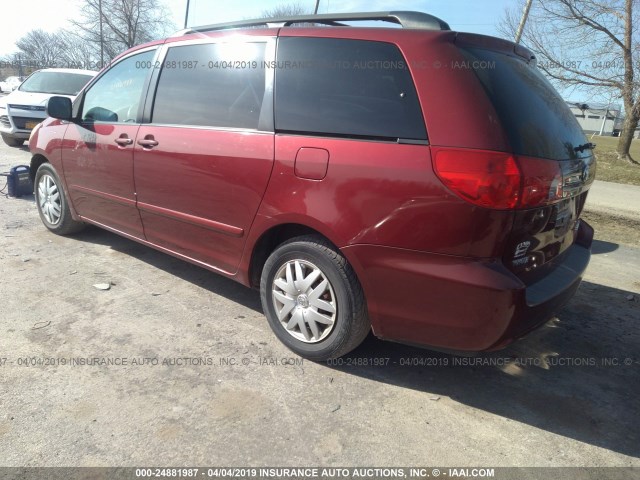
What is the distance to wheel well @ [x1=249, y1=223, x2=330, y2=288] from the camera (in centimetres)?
287

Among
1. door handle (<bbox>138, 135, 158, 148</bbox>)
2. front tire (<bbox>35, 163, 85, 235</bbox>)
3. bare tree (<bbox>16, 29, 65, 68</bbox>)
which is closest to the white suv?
front tire (<bbox>35, 163, 85, 235</bbox>)

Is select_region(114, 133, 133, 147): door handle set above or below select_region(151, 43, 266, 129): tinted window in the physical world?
below

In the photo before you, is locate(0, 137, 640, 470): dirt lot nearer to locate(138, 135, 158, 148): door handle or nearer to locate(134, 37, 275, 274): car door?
locate(134, 37, 275, 274): car door

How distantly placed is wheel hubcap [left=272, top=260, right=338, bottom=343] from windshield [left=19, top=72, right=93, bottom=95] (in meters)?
9.77

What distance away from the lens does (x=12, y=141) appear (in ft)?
35.5

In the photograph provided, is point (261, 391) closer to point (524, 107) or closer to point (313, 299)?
point (313, 299)

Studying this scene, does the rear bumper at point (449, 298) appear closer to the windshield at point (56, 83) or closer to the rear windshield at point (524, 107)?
the rear windshield at point (524, 107)

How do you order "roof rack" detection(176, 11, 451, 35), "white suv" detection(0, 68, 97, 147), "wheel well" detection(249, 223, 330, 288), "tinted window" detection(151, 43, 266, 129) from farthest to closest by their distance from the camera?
"white suv" detection(0, 68, 97, 147) → "tinted window" detection(151, 43, 266, 129) → "wheel well" detection(249, 223, 330, 288) → "roof rack" detection(176, 11, 451, 35)

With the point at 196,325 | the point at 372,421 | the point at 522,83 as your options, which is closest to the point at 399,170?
the point at 522,83

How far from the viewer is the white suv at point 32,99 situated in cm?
995

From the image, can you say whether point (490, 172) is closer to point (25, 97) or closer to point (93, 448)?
point (93, 448)

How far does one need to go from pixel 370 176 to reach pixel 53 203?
12.4 feet

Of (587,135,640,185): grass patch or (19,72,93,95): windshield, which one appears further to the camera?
(587,135,640,185): grass patch

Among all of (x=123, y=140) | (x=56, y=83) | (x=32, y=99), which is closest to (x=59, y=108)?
(x=123, y=140)
